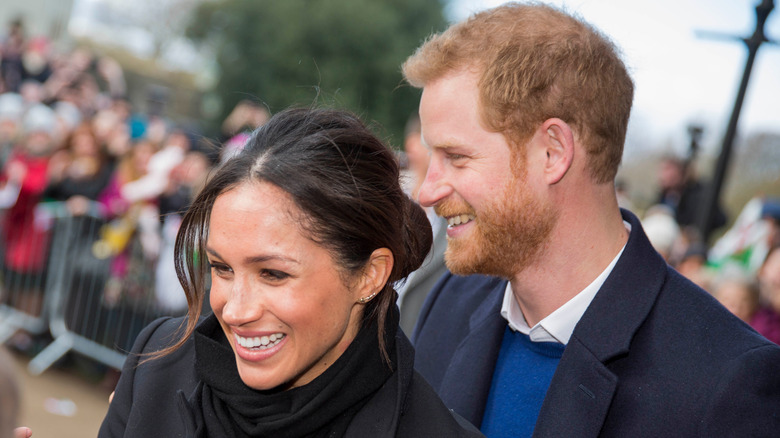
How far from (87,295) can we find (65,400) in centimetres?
95

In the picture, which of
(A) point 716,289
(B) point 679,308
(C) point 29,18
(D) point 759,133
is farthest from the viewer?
(C) point 29,18

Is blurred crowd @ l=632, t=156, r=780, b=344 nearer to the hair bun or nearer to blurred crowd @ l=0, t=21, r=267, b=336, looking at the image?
the hair bun

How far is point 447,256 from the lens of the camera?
101 inches

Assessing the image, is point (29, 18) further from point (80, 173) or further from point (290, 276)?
point (290, 276)

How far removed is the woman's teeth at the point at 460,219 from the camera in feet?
8.33

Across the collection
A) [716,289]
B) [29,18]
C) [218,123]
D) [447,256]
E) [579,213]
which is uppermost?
[579,213]

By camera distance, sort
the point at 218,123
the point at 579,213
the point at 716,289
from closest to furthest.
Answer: the point at 579,213 < the point at 716,289 < the point at 218,123

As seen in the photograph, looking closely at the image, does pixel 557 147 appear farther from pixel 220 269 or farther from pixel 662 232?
pixel 662 232

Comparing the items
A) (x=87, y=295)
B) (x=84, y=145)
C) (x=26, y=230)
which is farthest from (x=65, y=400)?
(x=84, y=145)

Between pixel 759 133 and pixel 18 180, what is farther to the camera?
pixel 759 133

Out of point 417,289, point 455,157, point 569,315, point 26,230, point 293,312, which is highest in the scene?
point 455,157

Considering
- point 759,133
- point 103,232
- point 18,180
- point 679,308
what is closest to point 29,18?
point 18,180

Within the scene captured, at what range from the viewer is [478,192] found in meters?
2.49

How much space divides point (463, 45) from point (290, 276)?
102 cm
